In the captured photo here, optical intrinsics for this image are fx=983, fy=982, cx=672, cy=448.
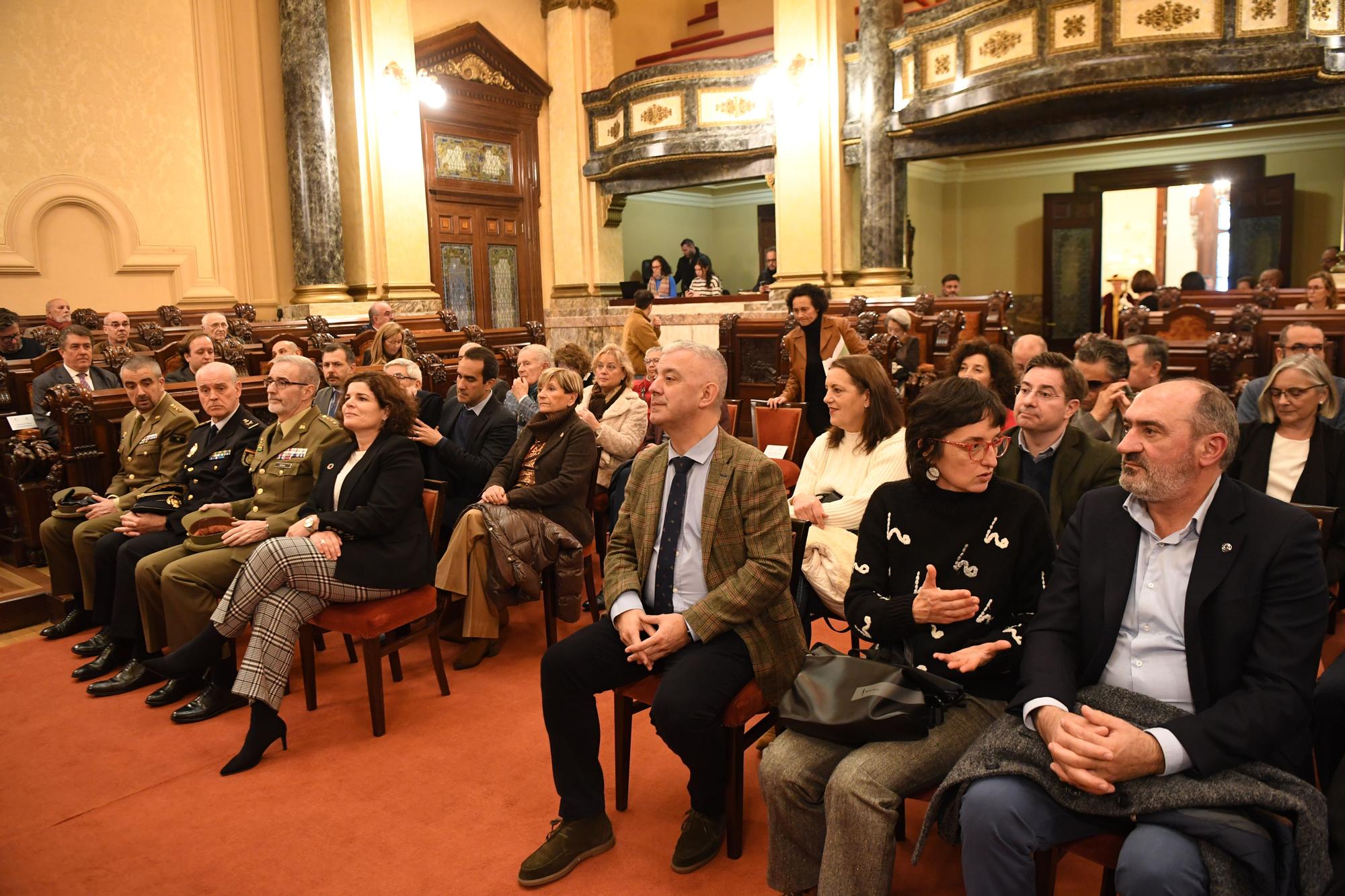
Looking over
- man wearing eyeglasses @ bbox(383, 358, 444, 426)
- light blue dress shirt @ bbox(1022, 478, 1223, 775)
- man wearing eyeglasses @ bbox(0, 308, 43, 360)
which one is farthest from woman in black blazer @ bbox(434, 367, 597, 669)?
man wearing eyeglasses @ bbox(0, 308, 43, 360)

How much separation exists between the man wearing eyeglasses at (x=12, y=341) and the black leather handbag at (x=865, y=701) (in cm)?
643

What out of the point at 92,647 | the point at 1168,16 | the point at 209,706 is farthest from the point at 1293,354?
the point at 1168,16

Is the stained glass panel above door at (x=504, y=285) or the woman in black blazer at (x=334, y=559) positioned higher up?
the stained glass panel above door at (x=504, y=285)

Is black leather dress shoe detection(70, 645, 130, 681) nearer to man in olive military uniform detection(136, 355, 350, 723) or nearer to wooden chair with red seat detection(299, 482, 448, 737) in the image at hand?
man in olive military uniform detection(136, 355, 350, 723)

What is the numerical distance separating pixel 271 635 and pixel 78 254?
23.8ft

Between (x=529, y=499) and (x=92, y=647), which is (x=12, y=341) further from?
(x=529, y=499)

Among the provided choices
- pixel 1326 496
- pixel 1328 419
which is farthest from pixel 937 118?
pixel 1326 496

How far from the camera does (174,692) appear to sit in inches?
140

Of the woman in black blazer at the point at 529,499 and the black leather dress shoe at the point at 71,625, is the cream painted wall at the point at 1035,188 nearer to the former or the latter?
the woman in black blazer at the point at 529,499

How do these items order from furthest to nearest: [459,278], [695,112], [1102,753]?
[459,278] < [695,112] < [1102,753]

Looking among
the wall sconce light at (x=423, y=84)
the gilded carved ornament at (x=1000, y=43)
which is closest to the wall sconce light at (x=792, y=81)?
the gilded carved ornament at (x=1000, y=43)

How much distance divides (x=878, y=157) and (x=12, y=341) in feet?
24.9

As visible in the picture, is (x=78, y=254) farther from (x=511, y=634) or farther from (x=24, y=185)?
(x=511, y=634)

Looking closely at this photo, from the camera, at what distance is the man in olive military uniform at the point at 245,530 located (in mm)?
3502
